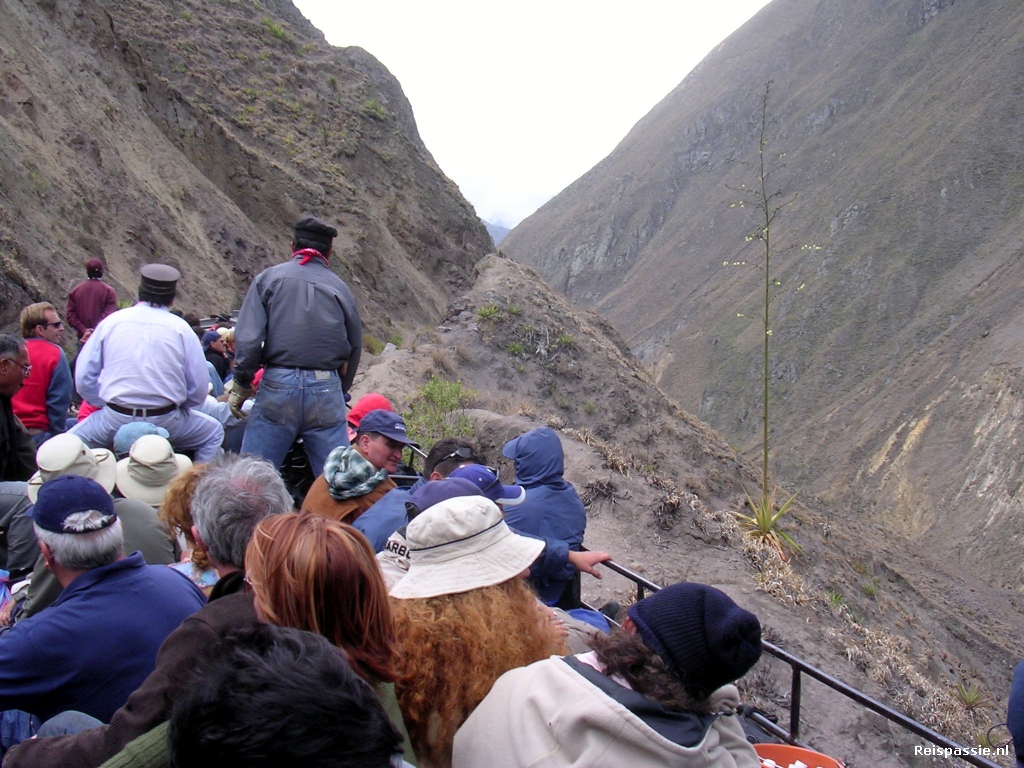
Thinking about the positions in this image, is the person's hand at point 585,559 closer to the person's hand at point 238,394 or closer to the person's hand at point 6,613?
the person's hand at point 238,394

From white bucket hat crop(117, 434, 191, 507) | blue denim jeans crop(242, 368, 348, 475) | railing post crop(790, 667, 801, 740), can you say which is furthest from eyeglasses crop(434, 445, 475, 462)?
railing post crop(790, 667, 801, 740)

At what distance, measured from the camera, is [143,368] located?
176 inches

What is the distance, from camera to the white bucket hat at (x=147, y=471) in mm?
3869

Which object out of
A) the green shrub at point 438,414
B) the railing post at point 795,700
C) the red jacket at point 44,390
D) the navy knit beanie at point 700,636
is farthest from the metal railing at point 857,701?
the green shrub at point 438,414

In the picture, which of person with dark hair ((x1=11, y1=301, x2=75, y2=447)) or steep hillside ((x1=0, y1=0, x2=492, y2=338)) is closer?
person with dark hair ((x1=11, y1=301, x2=75, y2=447))

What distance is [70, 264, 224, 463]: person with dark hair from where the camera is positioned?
176 inches

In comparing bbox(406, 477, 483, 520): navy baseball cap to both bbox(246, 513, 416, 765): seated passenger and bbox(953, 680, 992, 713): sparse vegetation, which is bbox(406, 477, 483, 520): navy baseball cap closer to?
bbox(246, 513, 416, 765): seated passenger

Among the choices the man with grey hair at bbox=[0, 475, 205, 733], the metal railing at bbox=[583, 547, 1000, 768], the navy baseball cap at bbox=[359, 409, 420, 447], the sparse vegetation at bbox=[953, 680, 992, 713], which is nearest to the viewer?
the man with grey hair at bbox=[0, 475, 205, 733]

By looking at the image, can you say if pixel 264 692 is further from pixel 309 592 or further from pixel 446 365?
pixel 446 365

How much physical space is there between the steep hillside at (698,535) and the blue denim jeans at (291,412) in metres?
2.88

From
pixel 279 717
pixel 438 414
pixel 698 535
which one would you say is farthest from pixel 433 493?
pixel 438 414

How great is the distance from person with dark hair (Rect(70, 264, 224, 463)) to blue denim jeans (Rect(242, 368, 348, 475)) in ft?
1.70

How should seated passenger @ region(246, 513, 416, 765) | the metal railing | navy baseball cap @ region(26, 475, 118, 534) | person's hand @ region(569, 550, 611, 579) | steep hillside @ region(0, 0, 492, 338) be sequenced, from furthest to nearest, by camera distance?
steep hillside @ region(0, 0, 492, 338) < person's hand @ region(569, 550, 611, 579) < the metal railing < navy baseball cap @ region(26, 475, 118, 534) < seated passenger @ region(246, 513, 416, 765)

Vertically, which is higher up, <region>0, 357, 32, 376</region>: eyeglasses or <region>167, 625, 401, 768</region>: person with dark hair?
<region>0, 357, 32, 376</region>: eyeglasses
